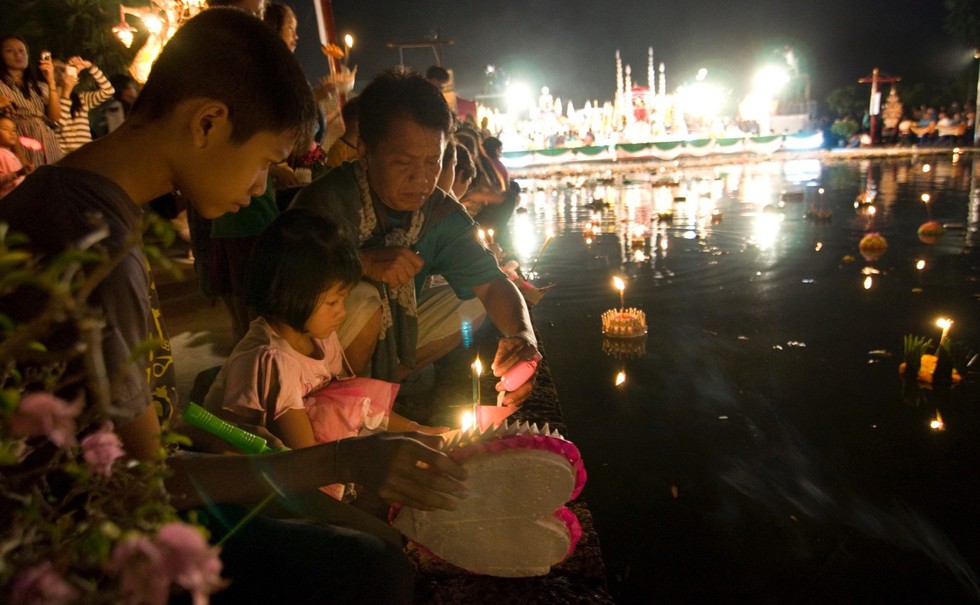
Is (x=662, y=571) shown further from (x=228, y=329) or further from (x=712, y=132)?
(x=712, y=132)

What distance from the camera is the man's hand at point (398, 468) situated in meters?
1.44

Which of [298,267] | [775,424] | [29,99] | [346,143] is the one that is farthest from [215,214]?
[29,99]

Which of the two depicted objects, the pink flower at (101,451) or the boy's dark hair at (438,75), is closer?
the pink flower at (101,451)

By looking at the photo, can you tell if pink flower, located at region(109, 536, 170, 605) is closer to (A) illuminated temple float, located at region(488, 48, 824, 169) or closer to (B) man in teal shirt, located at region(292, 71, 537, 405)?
(B) man in teal shirt, located at region(292, 71, 537, 405)

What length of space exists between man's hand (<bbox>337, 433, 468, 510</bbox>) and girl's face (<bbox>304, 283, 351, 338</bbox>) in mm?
971

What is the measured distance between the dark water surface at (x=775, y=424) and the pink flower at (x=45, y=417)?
1.85m

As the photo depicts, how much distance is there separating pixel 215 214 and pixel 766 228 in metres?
8.94

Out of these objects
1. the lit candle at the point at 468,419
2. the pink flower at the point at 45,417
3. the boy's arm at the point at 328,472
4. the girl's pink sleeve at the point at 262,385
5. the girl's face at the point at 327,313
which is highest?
the pink flower at the point at 45,417

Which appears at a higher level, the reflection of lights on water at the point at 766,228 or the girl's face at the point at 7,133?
the girl's face at the point at 7,133

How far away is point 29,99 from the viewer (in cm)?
562

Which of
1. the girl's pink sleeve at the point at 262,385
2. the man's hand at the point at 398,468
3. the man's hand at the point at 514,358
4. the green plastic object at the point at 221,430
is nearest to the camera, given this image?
the man's hand at the point at 398,468

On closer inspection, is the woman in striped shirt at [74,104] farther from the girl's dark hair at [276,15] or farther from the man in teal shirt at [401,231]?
the man in teal shirt at [401,231]

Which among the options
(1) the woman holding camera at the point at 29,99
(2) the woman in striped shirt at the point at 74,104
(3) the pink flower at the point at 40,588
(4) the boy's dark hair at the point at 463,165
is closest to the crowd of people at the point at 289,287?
(3) the pink flower at the point at 40,588

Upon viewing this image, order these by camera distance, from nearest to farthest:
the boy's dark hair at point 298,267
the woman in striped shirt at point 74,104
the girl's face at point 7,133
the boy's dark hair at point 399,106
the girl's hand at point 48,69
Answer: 1. the boy's dark hair at point 298,267
2. the boy's dark hair at point 399,106
3. the girl's face at point 7,133
4. the girl's hand at point 48,69
5. the woman in striped shirt at point 74,104
